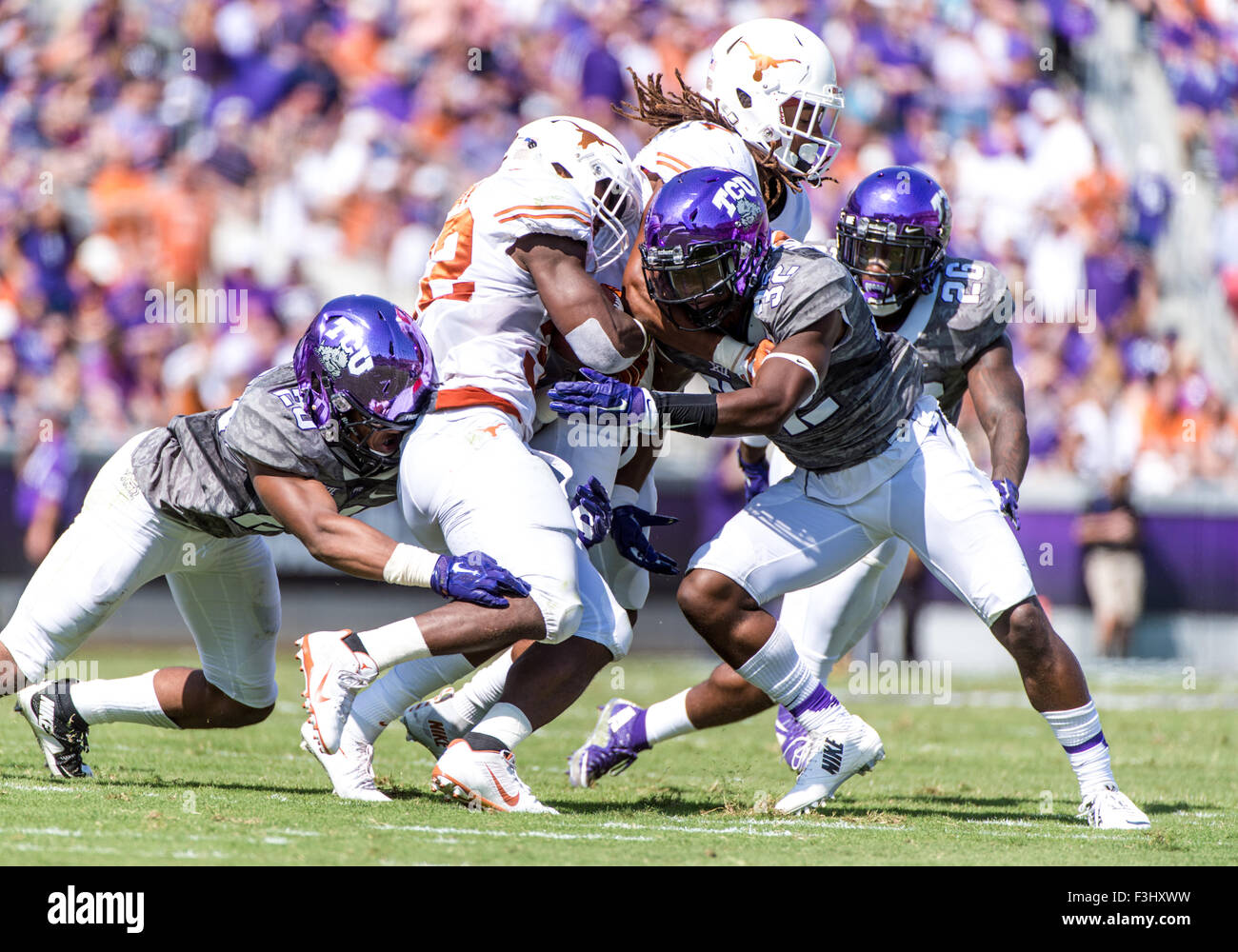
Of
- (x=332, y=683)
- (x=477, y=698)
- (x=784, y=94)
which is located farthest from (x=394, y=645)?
(x=784, y=94)

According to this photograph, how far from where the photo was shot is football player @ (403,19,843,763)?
5102 mm

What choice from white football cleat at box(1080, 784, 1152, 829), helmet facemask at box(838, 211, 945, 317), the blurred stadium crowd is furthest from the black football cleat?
the blurred stadium crowd

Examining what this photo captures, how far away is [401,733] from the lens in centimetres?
734

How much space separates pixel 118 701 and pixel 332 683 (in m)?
1.21

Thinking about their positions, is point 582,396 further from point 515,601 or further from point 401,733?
point 401,733

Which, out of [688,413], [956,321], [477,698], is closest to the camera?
[688,413]

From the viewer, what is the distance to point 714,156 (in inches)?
201

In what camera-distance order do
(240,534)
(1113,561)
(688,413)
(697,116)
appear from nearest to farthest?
(688,413), (240,534), (697,116), (1113,561)

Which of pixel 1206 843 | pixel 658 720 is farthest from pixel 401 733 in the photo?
pixel 1206 843

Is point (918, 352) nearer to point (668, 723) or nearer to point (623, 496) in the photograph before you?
point (623, 496)

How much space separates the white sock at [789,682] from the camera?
4863mm

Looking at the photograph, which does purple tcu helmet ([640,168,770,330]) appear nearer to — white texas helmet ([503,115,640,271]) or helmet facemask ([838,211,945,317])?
white texas helmet ([503,115,640,271])

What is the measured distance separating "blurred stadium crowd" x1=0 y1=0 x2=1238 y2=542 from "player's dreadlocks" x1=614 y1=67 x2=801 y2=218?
5.64 meters
